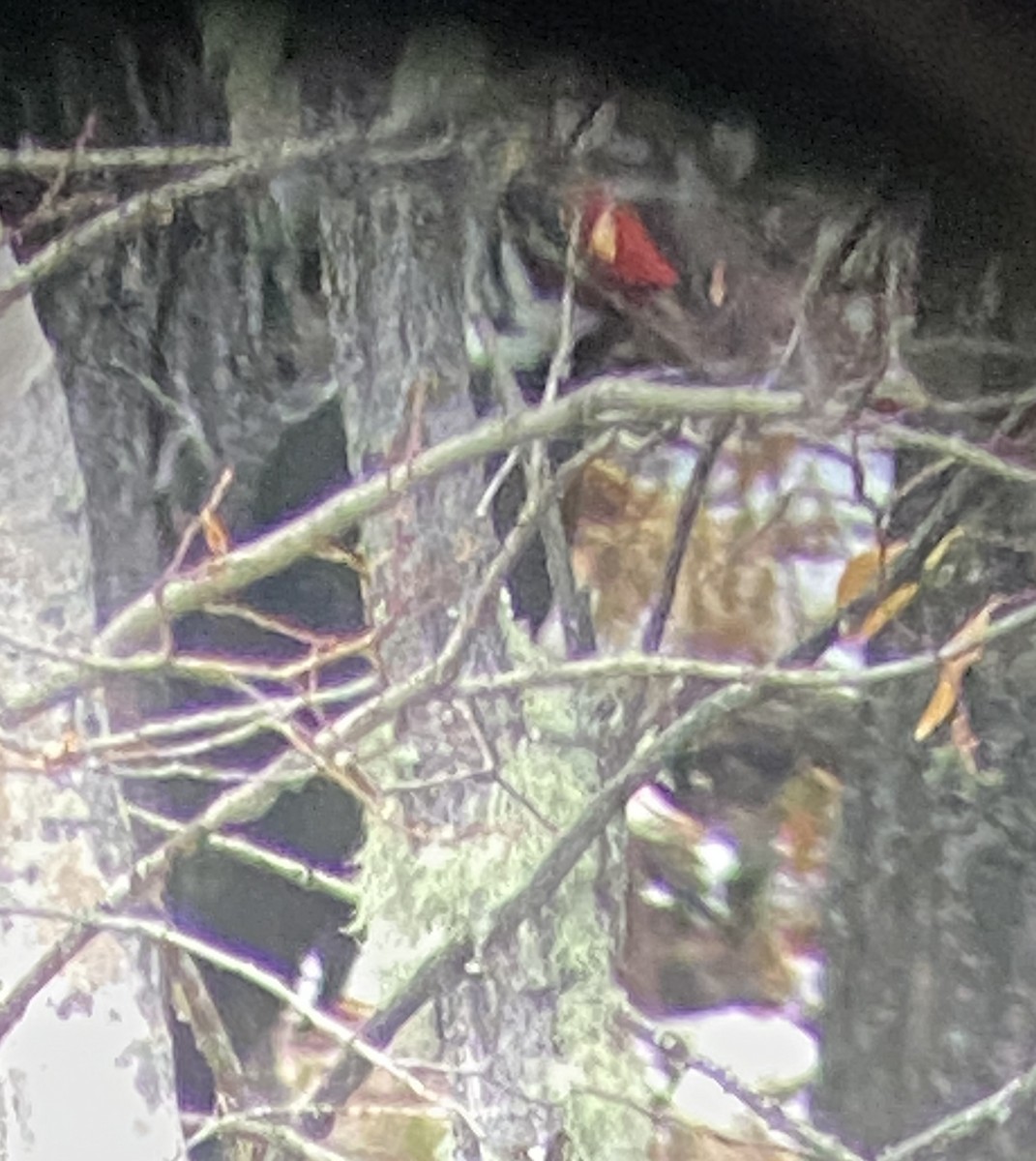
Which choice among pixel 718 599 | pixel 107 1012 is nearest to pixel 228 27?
pixel 718 599

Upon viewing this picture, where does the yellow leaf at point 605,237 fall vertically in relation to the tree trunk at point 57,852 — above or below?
above

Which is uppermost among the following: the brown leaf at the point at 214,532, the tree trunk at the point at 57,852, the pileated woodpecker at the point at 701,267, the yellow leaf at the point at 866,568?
the pileated woodpecker at the point at 701,267

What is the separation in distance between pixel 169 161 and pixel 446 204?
0.14 m

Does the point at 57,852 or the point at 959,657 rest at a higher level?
the point at 959,657

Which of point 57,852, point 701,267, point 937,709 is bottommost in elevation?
point 57,852

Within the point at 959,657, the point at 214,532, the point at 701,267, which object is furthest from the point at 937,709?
the point at 214,532

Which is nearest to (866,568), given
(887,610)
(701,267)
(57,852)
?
(887,610)

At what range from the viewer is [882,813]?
0.77 metres

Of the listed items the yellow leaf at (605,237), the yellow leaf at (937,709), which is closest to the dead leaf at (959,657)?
the yellow leaf at (937,709)

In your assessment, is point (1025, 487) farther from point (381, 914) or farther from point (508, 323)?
point (381, 914)

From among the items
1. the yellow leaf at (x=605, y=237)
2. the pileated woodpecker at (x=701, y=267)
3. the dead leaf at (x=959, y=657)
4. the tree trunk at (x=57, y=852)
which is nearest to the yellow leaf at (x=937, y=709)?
the dead leaf at (x=959, y=657)

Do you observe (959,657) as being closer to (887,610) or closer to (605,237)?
(887,610)

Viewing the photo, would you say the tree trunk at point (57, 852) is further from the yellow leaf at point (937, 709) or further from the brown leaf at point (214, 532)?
the yellow leaf at point (937, 709)

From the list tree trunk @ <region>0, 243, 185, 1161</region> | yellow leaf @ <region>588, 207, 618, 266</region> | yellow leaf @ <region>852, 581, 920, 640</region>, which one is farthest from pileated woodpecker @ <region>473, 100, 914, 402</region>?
tree trunk @ <region>0, 243, 185, 1161</region>
